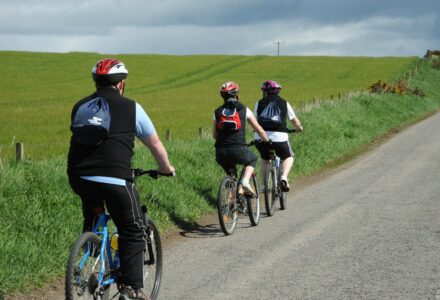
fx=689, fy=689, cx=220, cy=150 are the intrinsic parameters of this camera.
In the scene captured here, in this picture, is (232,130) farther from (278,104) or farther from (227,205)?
(278,104)

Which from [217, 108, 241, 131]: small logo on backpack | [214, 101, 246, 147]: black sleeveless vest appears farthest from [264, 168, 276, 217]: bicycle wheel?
[217, 108, 241, 131]: small logo on backpack

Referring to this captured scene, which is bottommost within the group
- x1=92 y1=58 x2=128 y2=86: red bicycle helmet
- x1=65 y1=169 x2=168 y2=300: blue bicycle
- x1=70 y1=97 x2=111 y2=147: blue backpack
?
x1=65 y1=169 x2=168 y2=300: blue bicycle

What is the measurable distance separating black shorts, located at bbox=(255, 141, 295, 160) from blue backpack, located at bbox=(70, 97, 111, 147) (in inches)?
235

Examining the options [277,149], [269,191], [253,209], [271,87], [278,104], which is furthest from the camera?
[277,149]

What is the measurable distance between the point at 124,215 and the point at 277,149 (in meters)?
6.32

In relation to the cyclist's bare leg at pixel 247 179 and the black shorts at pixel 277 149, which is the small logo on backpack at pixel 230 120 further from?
the black shorts at pixel 277 149

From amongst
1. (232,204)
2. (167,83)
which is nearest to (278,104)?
(232,204)

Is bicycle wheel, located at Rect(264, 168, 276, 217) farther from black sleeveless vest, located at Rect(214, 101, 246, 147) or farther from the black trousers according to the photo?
the black trousers

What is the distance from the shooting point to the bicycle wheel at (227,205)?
352 inches

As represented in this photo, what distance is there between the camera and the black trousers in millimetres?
5020

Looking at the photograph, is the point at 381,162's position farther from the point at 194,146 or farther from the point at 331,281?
the point at 331,281

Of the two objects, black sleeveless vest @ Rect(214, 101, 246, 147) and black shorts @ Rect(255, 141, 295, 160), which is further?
black shorts @ Rect(255, 141, 295, 160)

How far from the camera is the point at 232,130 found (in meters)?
9.34

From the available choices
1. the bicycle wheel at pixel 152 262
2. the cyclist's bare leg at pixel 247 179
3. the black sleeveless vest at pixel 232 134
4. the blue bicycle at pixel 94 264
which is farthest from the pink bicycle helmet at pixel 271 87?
the blue bicycle at pixel 94 264
